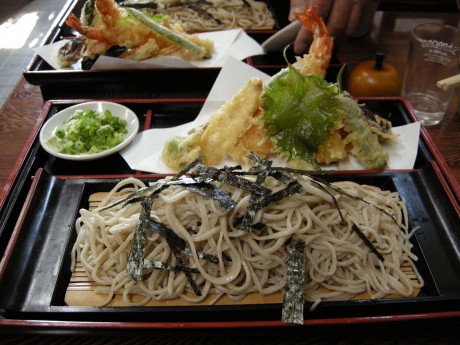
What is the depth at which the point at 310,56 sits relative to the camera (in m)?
2.70

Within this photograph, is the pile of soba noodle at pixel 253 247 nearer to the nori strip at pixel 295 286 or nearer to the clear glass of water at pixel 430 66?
the nori strip at pixel 295 286

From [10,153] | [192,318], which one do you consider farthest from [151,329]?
[10,153]

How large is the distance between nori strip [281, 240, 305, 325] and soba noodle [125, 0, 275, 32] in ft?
9.23

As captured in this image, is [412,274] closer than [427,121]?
Yes

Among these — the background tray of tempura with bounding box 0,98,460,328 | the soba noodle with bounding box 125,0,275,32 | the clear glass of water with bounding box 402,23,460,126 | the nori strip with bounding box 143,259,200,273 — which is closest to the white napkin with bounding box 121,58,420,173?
the background tray of tempura with bounding box 0,98,460,328

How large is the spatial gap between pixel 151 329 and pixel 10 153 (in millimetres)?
1657

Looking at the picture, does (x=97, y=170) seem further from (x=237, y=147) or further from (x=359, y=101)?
(x=359, y=101)

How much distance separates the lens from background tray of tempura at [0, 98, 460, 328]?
4.84 ft

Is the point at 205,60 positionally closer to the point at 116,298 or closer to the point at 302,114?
the point at 302,114

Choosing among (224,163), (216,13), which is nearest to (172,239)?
A: (224,163)

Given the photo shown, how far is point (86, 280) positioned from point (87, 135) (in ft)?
3.38

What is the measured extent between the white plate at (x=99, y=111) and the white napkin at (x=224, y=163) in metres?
0.07

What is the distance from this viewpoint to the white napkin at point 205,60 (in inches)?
118

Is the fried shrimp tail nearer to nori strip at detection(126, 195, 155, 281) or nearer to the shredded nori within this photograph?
the shredded nori
